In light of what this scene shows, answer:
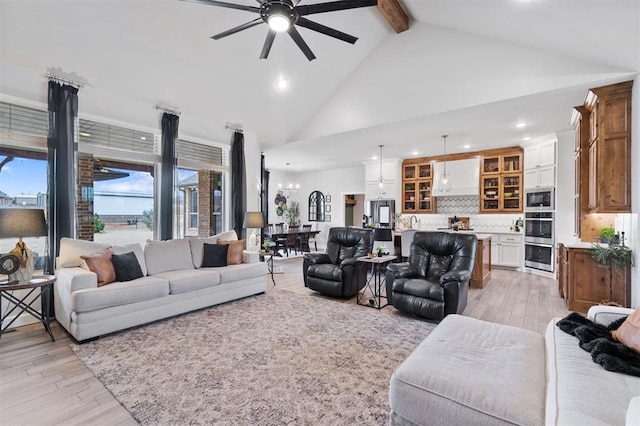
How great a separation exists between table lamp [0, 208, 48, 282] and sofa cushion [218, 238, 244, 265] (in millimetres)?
2162

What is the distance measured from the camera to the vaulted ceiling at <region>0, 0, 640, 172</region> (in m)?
3.31

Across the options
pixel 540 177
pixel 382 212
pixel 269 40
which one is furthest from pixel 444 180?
pixel 269 40

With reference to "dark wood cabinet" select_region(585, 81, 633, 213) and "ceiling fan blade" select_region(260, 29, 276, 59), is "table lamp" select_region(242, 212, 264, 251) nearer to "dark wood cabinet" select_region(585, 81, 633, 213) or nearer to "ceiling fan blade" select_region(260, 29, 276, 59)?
"ceiling fan blade" select_region(260, 29, 276, 59)

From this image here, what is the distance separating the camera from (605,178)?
3.76 m

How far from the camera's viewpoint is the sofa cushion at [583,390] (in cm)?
124

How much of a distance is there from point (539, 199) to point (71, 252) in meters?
8.05

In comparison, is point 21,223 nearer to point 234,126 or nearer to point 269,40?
point 269,40

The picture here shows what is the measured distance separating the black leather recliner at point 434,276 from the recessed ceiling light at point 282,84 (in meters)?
3.39

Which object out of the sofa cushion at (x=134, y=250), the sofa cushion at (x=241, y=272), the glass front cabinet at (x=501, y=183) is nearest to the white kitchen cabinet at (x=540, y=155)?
the glass front cabinet at (x=501, y=183)

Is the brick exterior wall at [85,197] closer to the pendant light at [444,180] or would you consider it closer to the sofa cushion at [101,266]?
the sofa cushion at [101,266]

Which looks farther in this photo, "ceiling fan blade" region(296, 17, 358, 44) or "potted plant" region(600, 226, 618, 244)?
"potted plant" region(600, 226, 618, 244)

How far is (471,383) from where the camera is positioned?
1.52m

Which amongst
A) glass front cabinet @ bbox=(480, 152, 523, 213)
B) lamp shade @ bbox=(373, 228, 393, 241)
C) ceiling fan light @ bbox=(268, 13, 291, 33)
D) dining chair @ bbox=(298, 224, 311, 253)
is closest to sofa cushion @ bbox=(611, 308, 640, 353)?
ceiling fan light @ bbox=(268, 13, 291, 33)

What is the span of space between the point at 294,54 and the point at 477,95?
280 centimetres
